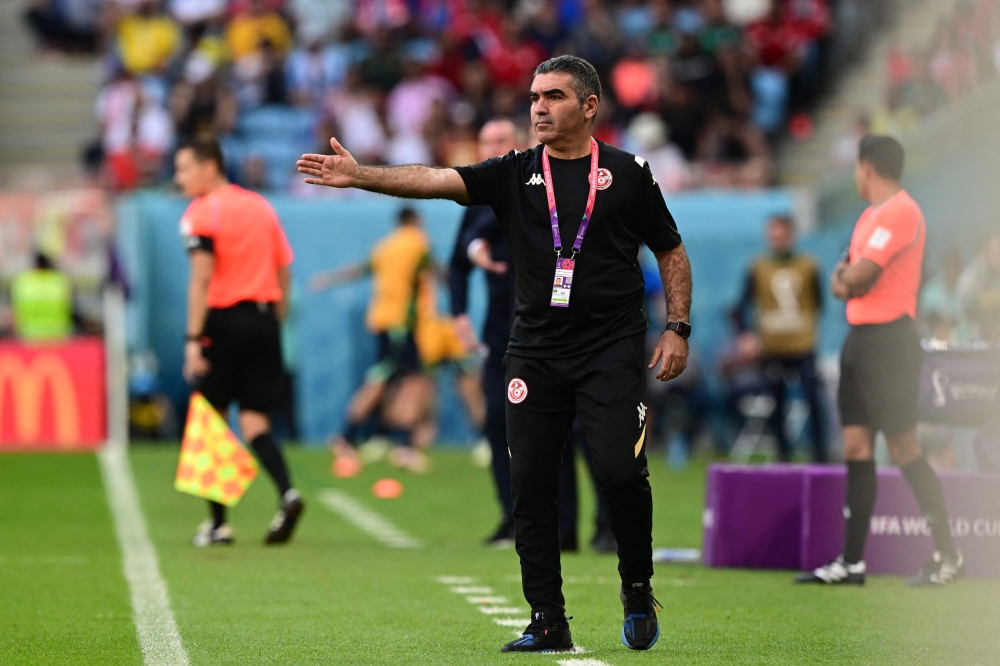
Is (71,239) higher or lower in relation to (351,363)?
higher

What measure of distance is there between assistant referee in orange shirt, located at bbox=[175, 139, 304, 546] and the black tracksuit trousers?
4006 mm

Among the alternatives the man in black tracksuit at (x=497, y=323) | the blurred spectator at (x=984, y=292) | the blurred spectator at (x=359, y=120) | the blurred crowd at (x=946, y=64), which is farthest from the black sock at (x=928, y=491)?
the blurred spectator at (x=359, y=120)

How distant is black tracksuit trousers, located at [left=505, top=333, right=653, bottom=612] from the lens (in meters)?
6.04

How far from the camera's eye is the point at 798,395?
19141 mm

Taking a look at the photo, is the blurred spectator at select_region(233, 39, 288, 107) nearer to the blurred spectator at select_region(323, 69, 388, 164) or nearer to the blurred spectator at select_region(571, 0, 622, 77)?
the blurred spectator at select_region(323, 69, 388, 164)

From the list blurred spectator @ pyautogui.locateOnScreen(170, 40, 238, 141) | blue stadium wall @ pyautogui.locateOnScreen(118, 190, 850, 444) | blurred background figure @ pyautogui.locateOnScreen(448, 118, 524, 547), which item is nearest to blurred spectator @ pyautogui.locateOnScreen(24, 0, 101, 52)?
blurred spectator @ pyautogui.locateOnScreen(170, 40, 238, 141)

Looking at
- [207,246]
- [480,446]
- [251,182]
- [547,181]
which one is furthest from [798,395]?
[547,181]

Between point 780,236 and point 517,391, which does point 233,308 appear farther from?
point 780,236

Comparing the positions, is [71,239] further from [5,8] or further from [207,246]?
[207,246]

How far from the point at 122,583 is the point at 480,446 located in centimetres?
948

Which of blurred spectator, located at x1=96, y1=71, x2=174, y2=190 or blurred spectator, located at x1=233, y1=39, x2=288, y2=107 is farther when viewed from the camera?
blurred spectator, located at x1=233, y1=39, x2=288, y2=107

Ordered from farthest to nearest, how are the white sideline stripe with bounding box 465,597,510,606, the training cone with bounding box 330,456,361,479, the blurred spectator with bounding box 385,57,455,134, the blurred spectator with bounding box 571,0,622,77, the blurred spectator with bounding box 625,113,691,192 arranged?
the blurred spectator with bounding box 571,0,622,77 < the blurred spectator with bounding box 385,57,455,134 < the blurred spectator with bounding box 625,113,691,192 < the training cone with bounding box 330,456,361,479 < the white sideline stripe with bounding box 465,597,510,606

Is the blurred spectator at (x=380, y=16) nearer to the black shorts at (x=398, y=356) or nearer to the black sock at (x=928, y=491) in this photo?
the black shorts at (x=398, y=356)

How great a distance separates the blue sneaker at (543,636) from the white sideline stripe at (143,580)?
3.61 feet
